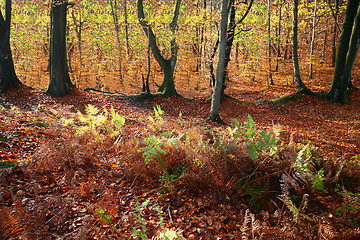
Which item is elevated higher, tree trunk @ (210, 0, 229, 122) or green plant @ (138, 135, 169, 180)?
tree trunk @ (210, 0, 229, 122)

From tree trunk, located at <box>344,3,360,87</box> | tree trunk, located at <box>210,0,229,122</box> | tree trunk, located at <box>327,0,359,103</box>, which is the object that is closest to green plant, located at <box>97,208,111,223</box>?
tree trunk, located at <box>210,0,229,122</box>

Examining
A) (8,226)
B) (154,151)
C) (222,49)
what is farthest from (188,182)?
(222,49)

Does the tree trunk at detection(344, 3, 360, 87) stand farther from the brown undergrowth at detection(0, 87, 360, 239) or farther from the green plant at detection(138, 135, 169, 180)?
the green plant at detection(138, 135, 169, 180)

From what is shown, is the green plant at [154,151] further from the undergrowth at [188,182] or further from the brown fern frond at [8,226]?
the brown fern frond at [8,226]

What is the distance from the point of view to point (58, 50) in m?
11.1

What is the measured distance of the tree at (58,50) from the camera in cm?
1077

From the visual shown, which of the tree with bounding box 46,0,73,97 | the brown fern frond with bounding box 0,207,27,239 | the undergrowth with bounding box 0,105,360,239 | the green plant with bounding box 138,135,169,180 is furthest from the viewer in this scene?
the tree with bounding box 46,0,73,97

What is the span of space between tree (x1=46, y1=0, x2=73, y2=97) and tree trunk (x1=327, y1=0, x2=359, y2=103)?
15.7 meters

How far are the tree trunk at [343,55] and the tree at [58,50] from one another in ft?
51.6

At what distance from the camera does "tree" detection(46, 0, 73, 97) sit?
35.3ft

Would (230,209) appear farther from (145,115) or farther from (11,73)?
(11,73)

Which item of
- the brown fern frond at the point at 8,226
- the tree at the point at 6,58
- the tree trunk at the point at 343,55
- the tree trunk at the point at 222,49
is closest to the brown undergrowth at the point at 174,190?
the brown fern frond at the point at 8,226

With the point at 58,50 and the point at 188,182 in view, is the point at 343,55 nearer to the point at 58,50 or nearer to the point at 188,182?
the point at 188,182

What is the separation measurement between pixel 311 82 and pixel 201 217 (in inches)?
761
